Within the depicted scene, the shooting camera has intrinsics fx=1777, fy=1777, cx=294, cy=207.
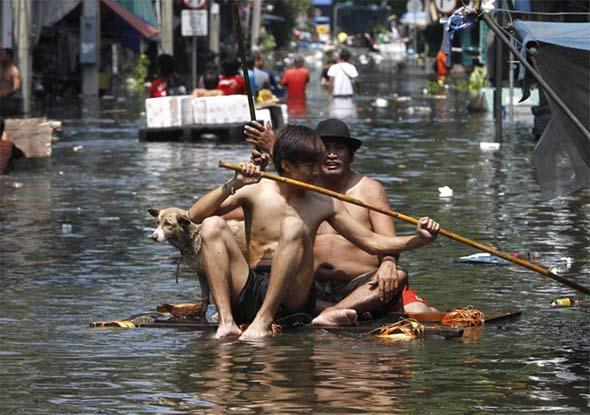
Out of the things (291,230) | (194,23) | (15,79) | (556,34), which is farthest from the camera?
(194,23)

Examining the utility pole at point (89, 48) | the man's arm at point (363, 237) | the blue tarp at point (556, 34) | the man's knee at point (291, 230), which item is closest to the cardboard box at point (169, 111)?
the utility pole at point (89, 48)

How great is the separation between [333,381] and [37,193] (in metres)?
10.6

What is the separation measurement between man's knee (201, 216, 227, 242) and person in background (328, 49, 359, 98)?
31.3m

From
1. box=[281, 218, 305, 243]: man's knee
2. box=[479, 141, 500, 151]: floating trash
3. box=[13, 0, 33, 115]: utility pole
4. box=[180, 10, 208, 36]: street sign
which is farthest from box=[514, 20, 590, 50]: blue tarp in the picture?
box=[180, 10, 208, 36]: street sign

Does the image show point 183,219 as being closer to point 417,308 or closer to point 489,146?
point 417,308

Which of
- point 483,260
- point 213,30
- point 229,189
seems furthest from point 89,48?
point 229,189

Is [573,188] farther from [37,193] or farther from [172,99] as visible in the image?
[172,99]

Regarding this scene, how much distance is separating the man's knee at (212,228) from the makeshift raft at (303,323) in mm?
628

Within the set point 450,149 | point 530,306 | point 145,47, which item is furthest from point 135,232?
point 145,47

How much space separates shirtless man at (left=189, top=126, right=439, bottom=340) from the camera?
376 inches

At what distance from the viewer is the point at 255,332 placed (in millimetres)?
9641

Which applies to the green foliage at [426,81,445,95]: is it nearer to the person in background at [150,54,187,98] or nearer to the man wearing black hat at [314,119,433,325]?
the person in background at [150,54,187,98]

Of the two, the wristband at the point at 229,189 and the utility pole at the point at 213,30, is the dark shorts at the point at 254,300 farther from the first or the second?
the utility pole at the point at 213,30

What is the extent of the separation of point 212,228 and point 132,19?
3925 centimetres
